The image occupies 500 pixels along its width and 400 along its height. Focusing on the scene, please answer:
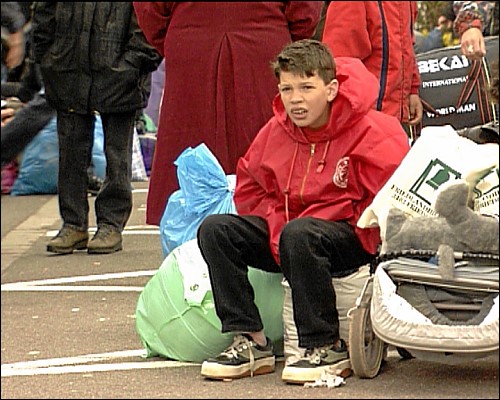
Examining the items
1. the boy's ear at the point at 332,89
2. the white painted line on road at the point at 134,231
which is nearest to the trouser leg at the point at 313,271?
the boy's ear at the point at 332,89

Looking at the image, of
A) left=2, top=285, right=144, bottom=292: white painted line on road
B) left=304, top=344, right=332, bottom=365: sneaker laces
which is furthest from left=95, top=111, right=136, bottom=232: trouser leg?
left=304, top=344, right=332, bottom=365: sneaker laces

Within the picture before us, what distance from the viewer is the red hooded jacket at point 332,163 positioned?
484 centimetres

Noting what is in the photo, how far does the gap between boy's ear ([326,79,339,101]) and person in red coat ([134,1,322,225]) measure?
1182mm

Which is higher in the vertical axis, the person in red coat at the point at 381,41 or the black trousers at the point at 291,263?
the person in red coat at the point at 381,41

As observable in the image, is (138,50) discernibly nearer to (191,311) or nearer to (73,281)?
(73,281)

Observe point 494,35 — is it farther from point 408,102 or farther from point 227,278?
point 227,278

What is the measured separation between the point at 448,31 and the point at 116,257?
18.5 ft

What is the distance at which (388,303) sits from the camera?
452 centimetres

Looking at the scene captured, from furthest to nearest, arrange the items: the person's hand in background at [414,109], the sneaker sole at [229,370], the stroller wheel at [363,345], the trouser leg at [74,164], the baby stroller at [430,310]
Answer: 1. the trouser leg at [74,164]
2. the person's hand in background at [414,109]
3. the sneaker sole at [229,370]
4. the stroller wheel at [363,345]
5. the baby stroller at [430,310]

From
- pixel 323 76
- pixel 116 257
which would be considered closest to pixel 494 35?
pixel 116 257

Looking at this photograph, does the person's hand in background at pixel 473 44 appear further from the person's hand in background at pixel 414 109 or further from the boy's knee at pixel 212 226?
the boy's knee at pixel 212 226

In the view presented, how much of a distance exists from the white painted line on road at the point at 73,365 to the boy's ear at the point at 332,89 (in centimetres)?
111

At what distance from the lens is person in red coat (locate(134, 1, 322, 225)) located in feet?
20.1

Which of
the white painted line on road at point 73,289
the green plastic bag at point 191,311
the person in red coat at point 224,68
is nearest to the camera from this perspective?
the green plastic bag at point 191,311
